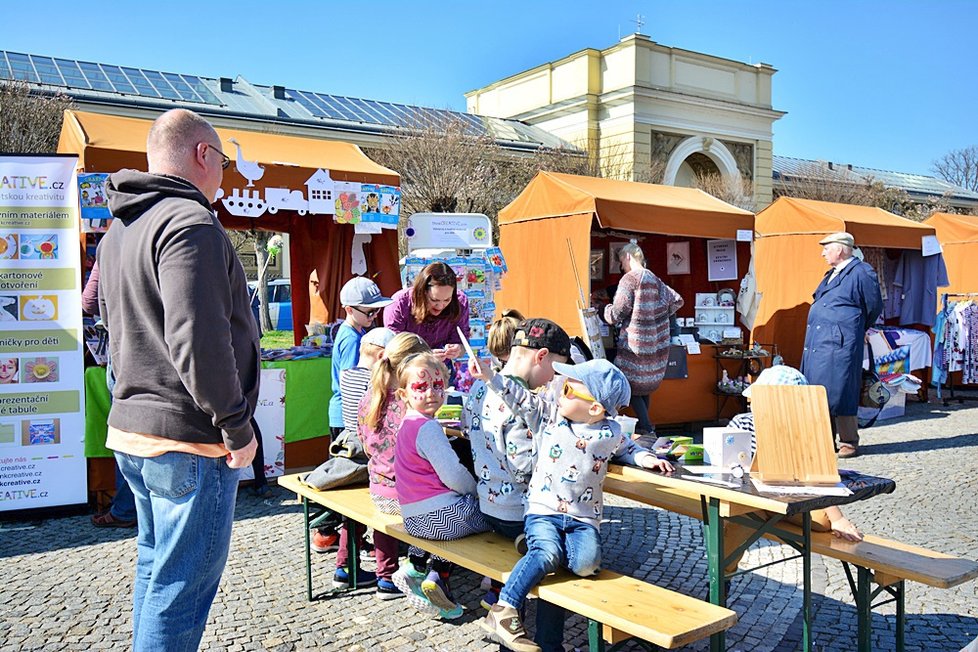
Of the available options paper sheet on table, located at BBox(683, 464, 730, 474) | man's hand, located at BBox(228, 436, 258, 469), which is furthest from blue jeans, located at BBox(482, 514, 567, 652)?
man's hand, located at BBox(228, 436, 258, 469)

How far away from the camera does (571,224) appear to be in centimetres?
774

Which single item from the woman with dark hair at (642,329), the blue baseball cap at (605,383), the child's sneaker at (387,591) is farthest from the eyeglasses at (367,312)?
the woman with dark hair at (642,329)

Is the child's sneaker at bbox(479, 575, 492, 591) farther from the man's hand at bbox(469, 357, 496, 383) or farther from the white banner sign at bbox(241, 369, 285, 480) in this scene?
the white banner sign at bbox(241, 369, 285, 480)

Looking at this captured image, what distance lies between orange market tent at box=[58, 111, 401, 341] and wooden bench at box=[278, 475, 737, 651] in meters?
3.18

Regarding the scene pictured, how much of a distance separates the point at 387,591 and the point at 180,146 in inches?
96.4

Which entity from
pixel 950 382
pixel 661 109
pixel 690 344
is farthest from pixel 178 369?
pixel 661 109

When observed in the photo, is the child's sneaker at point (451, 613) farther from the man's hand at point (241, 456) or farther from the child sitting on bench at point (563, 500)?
the man's hand at point (241, 456)

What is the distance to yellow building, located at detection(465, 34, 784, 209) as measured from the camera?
27.1m

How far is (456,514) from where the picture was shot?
3.23 metres

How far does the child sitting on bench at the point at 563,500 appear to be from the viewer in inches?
106

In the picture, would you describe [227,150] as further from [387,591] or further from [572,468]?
[572,468]

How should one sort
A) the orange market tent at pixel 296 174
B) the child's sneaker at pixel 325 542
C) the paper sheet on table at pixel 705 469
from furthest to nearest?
1. the orange market tent at pixel 296 174
2. the child's sneaker at pixel 325 542
3. the paper sheet on table at pixel 705 469

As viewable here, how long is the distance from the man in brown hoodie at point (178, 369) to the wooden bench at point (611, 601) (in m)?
1.10

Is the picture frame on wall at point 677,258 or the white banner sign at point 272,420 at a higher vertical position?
the picture frame on wall at point 677,258
